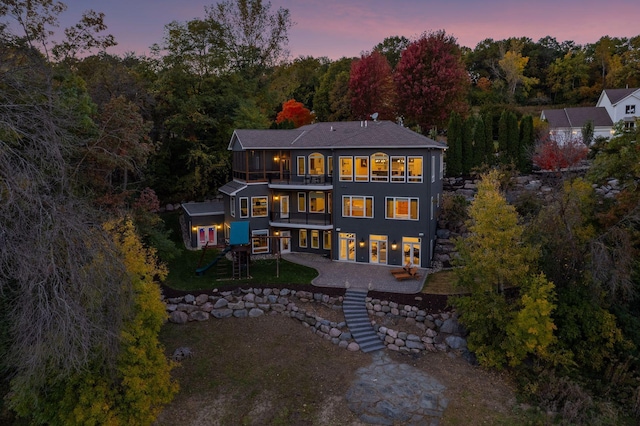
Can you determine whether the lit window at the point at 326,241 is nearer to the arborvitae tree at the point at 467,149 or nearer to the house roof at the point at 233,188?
the house roof at the point at 233,188

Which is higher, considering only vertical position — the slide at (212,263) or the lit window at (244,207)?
the lit window at (244,207)

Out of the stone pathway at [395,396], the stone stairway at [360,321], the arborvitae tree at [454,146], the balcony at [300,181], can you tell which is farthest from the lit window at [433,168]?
the stone pathway at [395,396]


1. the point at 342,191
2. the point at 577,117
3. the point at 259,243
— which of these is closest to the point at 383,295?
the point at 342,191

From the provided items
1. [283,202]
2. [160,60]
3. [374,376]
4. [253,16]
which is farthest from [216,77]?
[374,376]

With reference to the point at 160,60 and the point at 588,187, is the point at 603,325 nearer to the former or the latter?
the point at 588,187

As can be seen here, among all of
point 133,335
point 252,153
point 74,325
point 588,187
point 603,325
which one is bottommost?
point 603,325

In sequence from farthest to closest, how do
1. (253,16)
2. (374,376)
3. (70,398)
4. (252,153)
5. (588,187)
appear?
(253,16) < (252,153) < (588,187) < (374,376) < (70,398)

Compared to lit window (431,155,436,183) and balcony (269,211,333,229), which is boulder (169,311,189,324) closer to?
balcony (269,211,333,229)
